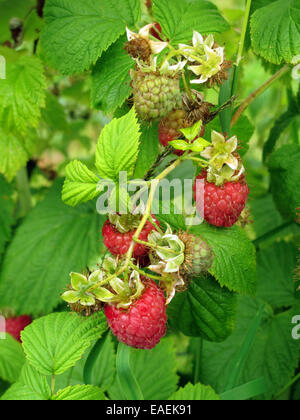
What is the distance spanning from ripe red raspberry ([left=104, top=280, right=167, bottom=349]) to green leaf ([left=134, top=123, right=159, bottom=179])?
226 mm

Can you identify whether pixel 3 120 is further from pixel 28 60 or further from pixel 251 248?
pixel 251 248

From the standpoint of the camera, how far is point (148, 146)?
0.73 metres

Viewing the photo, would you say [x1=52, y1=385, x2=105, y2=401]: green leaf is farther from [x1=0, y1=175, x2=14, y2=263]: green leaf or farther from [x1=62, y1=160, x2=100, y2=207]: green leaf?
[x1=0, y1=175, x2=14, y2=263]: green leaf

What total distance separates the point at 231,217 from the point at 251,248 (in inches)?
3.4

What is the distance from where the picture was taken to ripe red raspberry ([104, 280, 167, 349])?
0.57 meters

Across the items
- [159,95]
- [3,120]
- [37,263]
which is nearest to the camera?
[159,95]

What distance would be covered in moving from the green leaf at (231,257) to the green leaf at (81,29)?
348 mm

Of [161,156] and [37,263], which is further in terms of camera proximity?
[37,263]

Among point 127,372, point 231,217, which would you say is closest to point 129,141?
point 231,217

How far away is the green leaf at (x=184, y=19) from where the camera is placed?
761 mm

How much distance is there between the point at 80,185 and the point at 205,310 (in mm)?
314

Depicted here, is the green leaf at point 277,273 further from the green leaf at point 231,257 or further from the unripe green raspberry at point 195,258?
the unripe green raspberry at point 195,258

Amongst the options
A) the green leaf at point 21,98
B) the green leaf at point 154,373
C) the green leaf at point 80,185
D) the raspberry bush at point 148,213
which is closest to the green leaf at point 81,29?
the raspberry bush at point 148,213

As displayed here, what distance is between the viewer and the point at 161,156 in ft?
2.29
